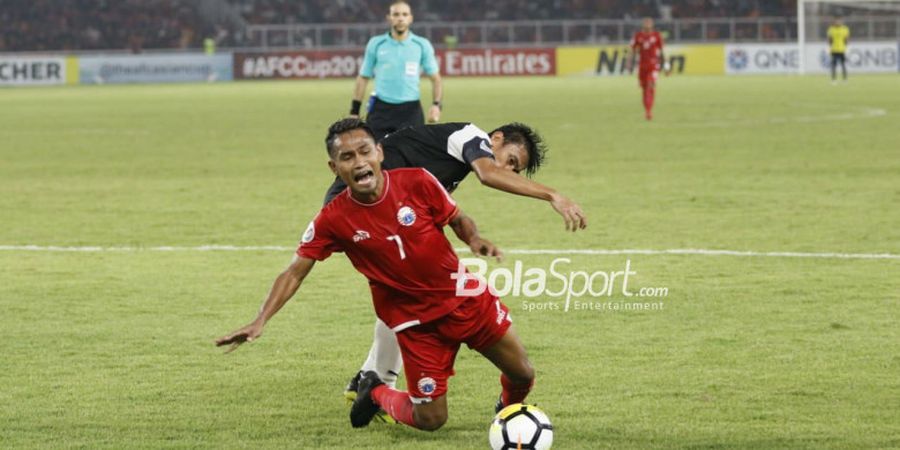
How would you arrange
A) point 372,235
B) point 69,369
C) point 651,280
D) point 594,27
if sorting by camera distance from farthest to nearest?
1. point 594,27
2. point 651,280
3. point 69,369
4. point 372,235

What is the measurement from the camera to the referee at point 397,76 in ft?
47.2

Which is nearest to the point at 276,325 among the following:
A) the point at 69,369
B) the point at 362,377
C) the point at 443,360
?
the point at 69,369

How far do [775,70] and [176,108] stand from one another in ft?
79.2

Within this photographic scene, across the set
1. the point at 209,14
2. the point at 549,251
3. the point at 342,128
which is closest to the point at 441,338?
the point at 342,128

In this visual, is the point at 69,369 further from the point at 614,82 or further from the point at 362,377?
the point at 614,82

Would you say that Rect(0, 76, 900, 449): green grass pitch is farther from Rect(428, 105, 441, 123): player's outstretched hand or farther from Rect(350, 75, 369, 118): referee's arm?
Rect(350, 75, 369, 118): referee's arm

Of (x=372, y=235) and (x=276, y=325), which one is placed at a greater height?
(x=372, y=235)

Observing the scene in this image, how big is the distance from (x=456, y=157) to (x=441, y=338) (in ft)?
2.81

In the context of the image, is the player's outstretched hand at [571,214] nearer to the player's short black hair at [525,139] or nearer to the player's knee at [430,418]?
the player's short black hair at [525,139]

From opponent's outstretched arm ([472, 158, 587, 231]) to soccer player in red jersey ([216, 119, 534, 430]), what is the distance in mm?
203

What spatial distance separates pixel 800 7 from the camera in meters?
48.2

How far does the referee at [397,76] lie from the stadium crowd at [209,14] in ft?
140

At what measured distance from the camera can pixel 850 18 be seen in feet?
157

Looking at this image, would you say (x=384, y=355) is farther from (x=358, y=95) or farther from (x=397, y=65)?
(x=397, y=65)
